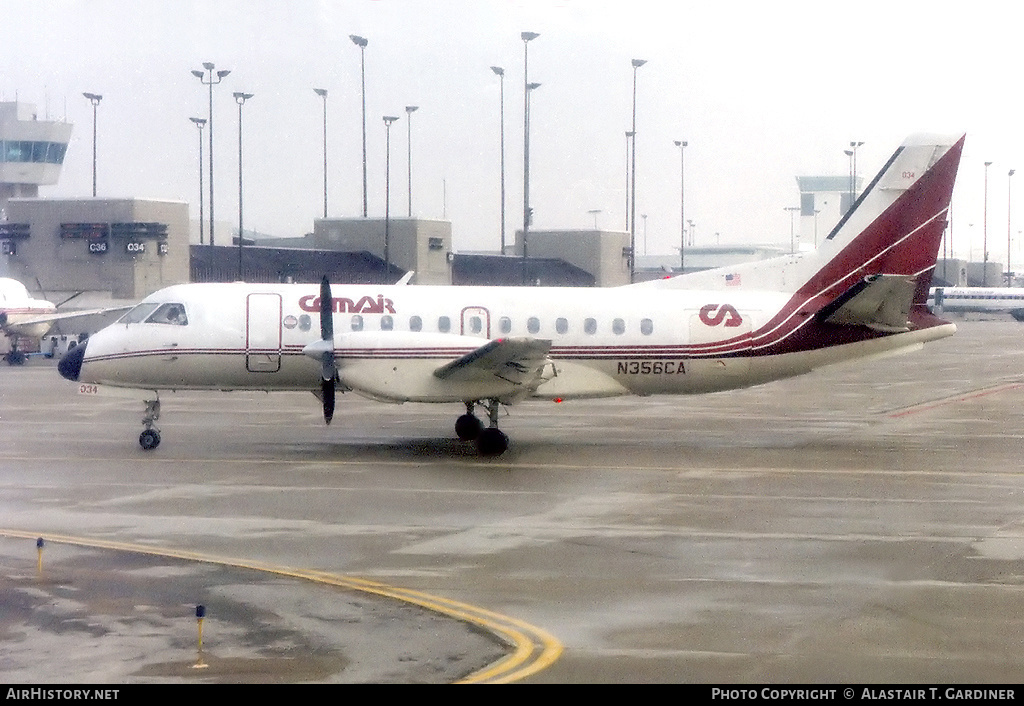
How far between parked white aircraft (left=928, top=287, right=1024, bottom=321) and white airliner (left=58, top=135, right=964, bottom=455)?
95.1 meters

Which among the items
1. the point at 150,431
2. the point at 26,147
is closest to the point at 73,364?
the point at 150,431

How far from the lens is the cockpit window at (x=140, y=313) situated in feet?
88.4

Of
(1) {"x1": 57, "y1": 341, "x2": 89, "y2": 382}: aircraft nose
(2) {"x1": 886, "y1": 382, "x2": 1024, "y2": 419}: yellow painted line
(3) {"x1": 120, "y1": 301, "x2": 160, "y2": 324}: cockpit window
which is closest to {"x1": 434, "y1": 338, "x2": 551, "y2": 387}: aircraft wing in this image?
(3) {"x1": 120, "y1": 301, "x2": 160, "y2": 324}: cockpit window

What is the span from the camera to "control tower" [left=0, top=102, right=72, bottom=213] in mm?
93875

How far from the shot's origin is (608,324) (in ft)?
88.2

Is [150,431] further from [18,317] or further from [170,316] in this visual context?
[18,317]

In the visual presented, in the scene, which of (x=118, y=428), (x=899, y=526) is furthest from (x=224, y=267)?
(x=899, y=526)

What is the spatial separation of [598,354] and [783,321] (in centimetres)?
405

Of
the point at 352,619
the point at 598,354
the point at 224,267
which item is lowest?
the point at 352,619

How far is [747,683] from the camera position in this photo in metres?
10.2

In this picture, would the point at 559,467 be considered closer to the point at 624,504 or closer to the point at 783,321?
the point at 624,504

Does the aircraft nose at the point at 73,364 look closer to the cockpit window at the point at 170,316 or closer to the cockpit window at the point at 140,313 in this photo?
the cockpit window at the point at 140,313

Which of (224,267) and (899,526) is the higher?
(224,267)

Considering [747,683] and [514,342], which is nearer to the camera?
[747,683]
